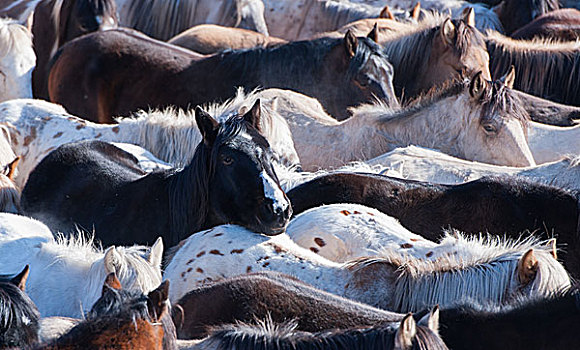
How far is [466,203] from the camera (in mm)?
4055

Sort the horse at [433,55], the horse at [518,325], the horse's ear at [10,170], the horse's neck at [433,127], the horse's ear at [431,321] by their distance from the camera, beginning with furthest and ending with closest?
the horse at [433,55] < the horse's neck at [433,127] < the horse's ear at [10,170] < the horse at [518,325] < the horse's ear at [431,321]

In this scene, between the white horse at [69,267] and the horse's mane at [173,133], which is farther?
the horse's mane at [173,133]

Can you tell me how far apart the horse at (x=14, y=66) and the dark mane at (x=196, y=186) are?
9.21 ft

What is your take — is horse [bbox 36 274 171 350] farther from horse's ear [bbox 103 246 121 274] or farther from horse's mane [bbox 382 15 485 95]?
horse's mane [bbox 382 15 485 95]

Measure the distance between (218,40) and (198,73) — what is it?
1.17 m

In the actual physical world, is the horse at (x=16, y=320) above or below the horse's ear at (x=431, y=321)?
below

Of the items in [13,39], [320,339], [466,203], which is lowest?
[13,39]

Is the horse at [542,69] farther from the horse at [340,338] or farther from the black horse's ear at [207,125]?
the horse at [340,338]

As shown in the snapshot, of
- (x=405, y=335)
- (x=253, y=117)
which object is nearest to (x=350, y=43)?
(x=253, y=117)

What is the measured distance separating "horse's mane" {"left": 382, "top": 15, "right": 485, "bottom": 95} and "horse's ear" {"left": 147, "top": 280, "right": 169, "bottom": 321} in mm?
4742

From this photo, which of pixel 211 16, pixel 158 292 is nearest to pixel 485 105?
pixel 158 292

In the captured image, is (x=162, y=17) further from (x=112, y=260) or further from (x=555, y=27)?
(x=112, y=260)

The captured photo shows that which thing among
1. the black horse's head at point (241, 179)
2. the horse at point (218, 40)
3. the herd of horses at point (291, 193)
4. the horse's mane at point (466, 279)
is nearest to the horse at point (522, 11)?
the herd of horses at point (291, 193)

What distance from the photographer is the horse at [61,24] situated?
798cm
